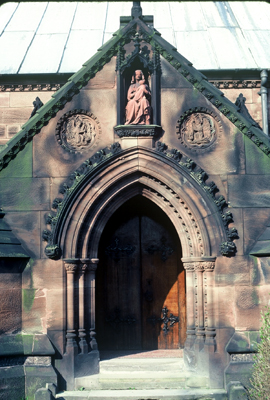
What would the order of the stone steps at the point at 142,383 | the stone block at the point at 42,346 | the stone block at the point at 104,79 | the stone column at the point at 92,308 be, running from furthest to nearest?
the stone block at the point at 104,79
the stone column at the point at 92,308
the stone block at the point at 42,346
the stone steps at the point at 142,383

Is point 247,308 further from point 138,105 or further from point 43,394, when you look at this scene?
point 138,105

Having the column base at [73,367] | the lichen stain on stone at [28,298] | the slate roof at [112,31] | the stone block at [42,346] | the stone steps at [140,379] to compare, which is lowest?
the stone steps at [140,379]

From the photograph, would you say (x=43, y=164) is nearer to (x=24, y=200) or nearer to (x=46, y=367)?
(x=24, y=200)

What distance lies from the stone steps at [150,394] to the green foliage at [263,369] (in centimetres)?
71

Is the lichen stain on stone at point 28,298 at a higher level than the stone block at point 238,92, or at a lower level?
lower

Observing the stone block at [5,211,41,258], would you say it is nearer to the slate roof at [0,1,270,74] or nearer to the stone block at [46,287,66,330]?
the stone block at [46,287,66,330]

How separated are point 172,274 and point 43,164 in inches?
143

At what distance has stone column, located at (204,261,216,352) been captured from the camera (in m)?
9.73

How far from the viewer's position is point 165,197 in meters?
10.3

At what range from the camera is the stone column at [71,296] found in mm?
9766

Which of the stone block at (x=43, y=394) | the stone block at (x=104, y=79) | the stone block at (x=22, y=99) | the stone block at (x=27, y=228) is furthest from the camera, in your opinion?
the stone block at (x=22, y=99)

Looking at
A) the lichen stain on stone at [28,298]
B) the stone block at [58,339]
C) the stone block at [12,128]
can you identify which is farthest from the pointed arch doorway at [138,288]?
the stone block at [12,128]

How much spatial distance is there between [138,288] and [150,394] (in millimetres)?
2644

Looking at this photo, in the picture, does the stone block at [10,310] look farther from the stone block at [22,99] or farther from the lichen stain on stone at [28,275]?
the stone block at [22,99]
